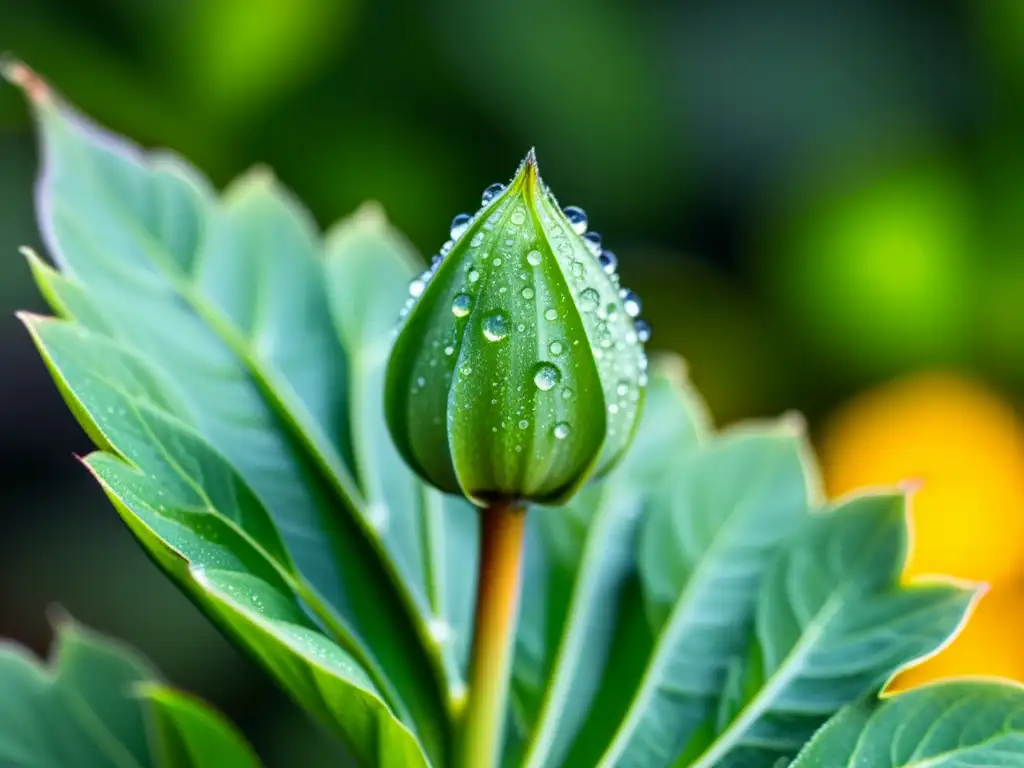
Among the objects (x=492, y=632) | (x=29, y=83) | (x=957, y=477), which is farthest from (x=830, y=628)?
(x=957, y=477)

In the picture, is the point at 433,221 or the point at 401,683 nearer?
the point at 401,683

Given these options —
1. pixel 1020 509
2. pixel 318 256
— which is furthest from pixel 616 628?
pixel 1020 509

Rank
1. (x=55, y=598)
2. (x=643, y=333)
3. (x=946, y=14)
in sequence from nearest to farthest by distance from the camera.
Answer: (x=643, y=333) < (x=55, y=598) < (x=946, y=14)

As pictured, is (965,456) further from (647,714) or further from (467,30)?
(647,714)

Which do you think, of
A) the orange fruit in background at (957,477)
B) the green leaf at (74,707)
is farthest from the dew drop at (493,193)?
the orange fruit in background at (957,477)

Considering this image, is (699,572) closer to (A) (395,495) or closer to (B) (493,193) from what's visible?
(A) (395,495)

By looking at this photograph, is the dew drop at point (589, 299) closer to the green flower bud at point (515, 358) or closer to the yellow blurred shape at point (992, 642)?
the green flower bud at point (515, 358)

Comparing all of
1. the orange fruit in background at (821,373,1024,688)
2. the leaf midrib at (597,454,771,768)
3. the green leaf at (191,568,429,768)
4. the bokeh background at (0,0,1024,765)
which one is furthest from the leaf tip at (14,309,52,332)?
the bokeh background at (0,0,1024,765)
